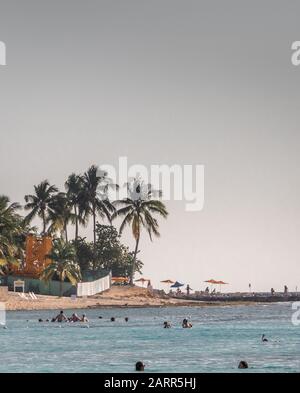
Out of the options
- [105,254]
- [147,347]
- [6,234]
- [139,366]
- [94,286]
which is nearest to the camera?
[139,366]

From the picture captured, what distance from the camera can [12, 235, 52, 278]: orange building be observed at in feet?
407

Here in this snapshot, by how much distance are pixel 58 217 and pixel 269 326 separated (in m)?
59.8

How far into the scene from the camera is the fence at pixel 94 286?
12331cm

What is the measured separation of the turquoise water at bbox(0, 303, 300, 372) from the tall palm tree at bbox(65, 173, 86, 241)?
52703mm

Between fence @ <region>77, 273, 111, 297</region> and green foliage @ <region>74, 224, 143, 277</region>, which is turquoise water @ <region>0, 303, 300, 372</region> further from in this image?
green foliage @ <region>74, 224, 143, 277</region>

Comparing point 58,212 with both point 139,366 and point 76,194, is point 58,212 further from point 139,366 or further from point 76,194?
point 139,366

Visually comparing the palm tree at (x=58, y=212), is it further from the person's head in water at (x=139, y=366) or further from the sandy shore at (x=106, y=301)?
the person's head in water at (x=139, y=366)

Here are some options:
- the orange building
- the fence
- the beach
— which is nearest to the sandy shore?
the beach

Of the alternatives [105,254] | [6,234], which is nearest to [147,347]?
[6,234]

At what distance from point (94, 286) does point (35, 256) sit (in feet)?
28.5

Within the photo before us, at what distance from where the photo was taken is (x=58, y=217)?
136m

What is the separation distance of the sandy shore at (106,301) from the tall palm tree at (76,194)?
11716 millimetres

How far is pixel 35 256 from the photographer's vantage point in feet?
410

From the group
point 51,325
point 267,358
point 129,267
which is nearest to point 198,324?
point 51,325
